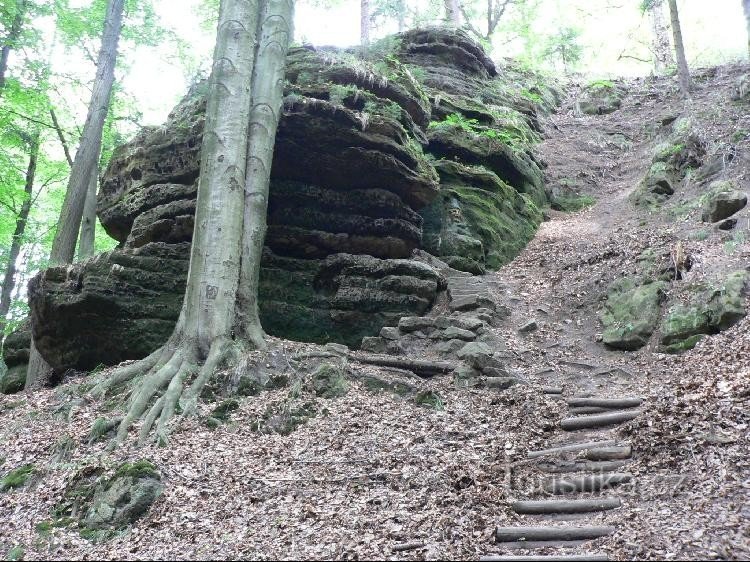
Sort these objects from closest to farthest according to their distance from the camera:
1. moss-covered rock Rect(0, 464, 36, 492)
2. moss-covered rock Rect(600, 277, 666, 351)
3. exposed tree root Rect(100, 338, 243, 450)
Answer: moss-covered rock Rect(0, 464, 36, 492) → exposed tree root Rect(100, 338, 243, 450) → moss-covered rock Rect(600, 277, 666, 351)

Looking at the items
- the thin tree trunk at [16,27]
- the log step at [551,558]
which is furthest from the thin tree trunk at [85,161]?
the log step at [551,558]

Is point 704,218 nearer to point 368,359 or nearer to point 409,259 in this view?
point 409,259

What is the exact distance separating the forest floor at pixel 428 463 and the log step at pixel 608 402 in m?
0.29

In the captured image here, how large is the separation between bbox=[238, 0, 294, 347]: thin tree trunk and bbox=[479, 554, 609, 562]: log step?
17.9ft

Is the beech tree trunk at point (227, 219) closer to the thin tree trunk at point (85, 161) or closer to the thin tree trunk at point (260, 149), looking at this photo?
the thin tree trunk at point (260, 149)

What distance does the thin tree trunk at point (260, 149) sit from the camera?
933 cm

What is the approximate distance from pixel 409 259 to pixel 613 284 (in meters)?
4.26

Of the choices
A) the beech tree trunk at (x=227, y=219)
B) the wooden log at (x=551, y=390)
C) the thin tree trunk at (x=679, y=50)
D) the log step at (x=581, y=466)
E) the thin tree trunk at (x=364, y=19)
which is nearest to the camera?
the log step at (x=581, y=466)

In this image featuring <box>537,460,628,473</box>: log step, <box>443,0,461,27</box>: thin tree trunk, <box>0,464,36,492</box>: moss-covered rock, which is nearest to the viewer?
<box>537,460,628,473</box>: log step

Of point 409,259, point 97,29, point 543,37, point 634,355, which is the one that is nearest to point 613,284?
point 634,355

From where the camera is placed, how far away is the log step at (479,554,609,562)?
4.09 m

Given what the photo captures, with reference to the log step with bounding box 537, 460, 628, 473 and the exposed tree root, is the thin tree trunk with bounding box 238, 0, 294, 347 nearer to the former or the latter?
the exposed tree root

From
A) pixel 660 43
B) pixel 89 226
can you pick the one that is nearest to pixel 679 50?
pixel 660 43

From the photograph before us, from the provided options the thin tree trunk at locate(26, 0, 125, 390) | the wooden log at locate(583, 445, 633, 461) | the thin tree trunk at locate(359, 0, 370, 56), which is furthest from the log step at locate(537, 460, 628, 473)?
the thin tree trunk at locate(359, 0, 370, 56)
